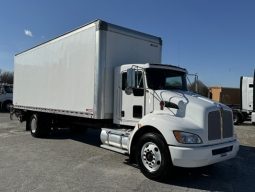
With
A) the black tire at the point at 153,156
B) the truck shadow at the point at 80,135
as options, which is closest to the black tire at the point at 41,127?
the truck shadow at the point at 80,135

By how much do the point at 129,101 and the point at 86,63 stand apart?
6.51 ft

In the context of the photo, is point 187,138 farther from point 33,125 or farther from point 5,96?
point 5,96

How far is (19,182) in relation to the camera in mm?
6977

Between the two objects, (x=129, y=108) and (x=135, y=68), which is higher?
(x=135, y=68)

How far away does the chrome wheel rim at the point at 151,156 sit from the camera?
24.2 feet

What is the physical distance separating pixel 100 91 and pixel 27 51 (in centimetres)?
671

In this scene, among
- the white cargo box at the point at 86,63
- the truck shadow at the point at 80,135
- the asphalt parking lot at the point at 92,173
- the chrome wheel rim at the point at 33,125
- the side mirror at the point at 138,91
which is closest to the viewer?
the asphalt parking lot at the point at 92,173

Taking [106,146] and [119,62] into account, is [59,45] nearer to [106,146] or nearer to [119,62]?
[119,62]

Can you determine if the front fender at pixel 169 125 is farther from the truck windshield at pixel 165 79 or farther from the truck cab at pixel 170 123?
the truck windshield at pixel 165 79

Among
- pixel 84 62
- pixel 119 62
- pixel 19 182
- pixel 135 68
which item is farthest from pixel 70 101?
pixel 19 182

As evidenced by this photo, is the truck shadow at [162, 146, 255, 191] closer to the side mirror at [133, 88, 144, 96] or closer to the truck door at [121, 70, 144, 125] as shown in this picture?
the truck door at [121, 70, 144, 125]

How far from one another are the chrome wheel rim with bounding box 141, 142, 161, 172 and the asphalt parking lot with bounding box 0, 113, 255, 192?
1.02 feet

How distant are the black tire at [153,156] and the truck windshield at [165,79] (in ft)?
4.69

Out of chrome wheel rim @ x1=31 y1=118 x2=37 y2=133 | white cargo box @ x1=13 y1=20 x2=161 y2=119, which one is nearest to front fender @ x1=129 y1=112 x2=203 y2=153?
white cargo box @ x1=13 y1=20 x2=161 y2=119
